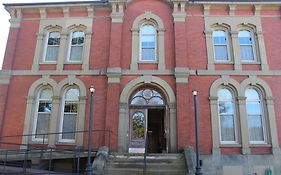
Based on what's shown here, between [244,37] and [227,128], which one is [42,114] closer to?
[227,128]

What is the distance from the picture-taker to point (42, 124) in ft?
46.2

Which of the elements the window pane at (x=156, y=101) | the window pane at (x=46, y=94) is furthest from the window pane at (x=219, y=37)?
the window pane at (x=46, y=94)

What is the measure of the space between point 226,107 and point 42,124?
9838mm

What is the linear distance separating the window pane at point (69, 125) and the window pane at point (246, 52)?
984 centimetres

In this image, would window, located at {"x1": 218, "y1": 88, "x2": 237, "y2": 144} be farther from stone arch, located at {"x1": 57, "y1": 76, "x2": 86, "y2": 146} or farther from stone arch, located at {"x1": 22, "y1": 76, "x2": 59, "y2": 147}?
stone arch, located at {"x1": 22, "y1": 76, "x2": 59, "y2": 147}

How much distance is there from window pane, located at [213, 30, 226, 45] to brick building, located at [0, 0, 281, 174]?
3.3 inches

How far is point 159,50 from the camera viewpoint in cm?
1441

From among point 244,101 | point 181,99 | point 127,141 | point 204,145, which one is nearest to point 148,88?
point 181,99

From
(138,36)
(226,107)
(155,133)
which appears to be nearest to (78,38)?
(138,36)

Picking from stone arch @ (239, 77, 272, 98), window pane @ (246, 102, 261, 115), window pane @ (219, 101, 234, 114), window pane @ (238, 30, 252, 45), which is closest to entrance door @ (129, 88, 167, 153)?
window pane @ (219, 101, 234, 114)

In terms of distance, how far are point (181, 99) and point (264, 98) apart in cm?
440

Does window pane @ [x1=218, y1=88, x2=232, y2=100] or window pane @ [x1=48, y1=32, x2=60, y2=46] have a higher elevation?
window pane @ [x1=48, y1=32, x2=60, y2=46]

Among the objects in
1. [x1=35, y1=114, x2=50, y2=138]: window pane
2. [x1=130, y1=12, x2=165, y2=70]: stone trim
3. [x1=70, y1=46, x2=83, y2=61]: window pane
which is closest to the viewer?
[x1=35, y1=114, x2=50, y2=138]: window pane

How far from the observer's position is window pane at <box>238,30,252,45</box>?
14.8m
